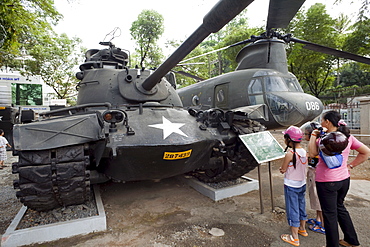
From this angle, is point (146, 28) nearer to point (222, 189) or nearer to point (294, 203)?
point (222, 189)

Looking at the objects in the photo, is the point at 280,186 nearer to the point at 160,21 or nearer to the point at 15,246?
the point at 15,246

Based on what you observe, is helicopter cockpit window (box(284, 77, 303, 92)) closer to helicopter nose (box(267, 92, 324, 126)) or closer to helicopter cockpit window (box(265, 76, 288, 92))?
helicopter cockpit window (box(265, 76, 288, 92))

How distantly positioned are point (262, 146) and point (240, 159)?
64 cm

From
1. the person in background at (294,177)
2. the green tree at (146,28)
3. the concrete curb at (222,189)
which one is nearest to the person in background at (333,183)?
the person in background at (294,177)

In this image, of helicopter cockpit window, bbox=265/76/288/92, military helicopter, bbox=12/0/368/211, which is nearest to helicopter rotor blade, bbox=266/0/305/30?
military helicopter, bbox=12/0/368/211

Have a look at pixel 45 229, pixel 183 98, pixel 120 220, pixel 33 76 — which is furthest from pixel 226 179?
pixel 33 76

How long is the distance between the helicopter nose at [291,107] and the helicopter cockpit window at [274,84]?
20 centimetres

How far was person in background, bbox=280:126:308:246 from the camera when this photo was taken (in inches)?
133

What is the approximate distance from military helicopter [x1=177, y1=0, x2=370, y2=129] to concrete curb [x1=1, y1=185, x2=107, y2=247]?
4708 mm

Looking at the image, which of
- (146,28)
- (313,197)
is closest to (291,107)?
(313,197)

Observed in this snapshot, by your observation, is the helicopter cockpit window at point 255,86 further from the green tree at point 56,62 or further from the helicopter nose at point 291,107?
the green tree at point 56,62

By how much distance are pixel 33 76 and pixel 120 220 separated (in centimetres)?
2063

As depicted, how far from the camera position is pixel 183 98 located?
11883 millimetres

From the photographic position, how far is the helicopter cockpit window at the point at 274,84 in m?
8.20
